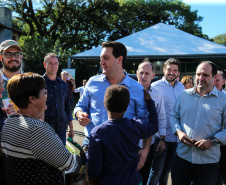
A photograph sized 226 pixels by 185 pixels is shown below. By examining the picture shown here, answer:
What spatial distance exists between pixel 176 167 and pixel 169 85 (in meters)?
1.46

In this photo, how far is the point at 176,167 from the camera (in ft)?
10.2

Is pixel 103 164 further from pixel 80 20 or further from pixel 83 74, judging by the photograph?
pixel 80 20

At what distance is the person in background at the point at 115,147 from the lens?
193 centimetres

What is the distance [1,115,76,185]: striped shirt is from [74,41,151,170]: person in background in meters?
0.82

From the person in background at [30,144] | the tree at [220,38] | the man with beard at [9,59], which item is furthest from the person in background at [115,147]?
the tree at [220,38]

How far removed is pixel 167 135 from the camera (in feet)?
12.4

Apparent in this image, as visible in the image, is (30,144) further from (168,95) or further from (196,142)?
(168,95)

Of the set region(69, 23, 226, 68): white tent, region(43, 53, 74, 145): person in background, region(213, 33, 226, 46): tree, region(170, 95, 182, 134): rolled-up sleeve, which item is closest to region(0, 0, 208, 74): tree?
region(69, 23, 226, 68): white tent

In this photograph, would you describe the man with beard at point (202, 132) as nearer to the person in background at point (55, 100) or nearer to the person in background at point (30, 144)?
the person in background at point (30, 144)

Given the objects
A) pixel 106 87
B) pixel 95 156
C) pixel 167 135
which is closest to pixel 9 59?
pixel 106 87

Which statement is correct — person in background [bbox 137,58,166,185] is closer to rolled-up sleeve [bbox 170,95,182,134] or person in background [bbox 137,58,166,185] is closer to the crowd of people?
the crowd of people

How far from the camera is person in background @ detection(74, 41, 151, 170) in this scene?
2537mm

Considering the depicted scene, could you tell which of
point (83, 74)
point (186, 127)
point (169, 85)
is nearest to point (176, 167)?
point (186, 127)

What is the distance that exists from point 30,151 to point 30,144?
0.05 meters
